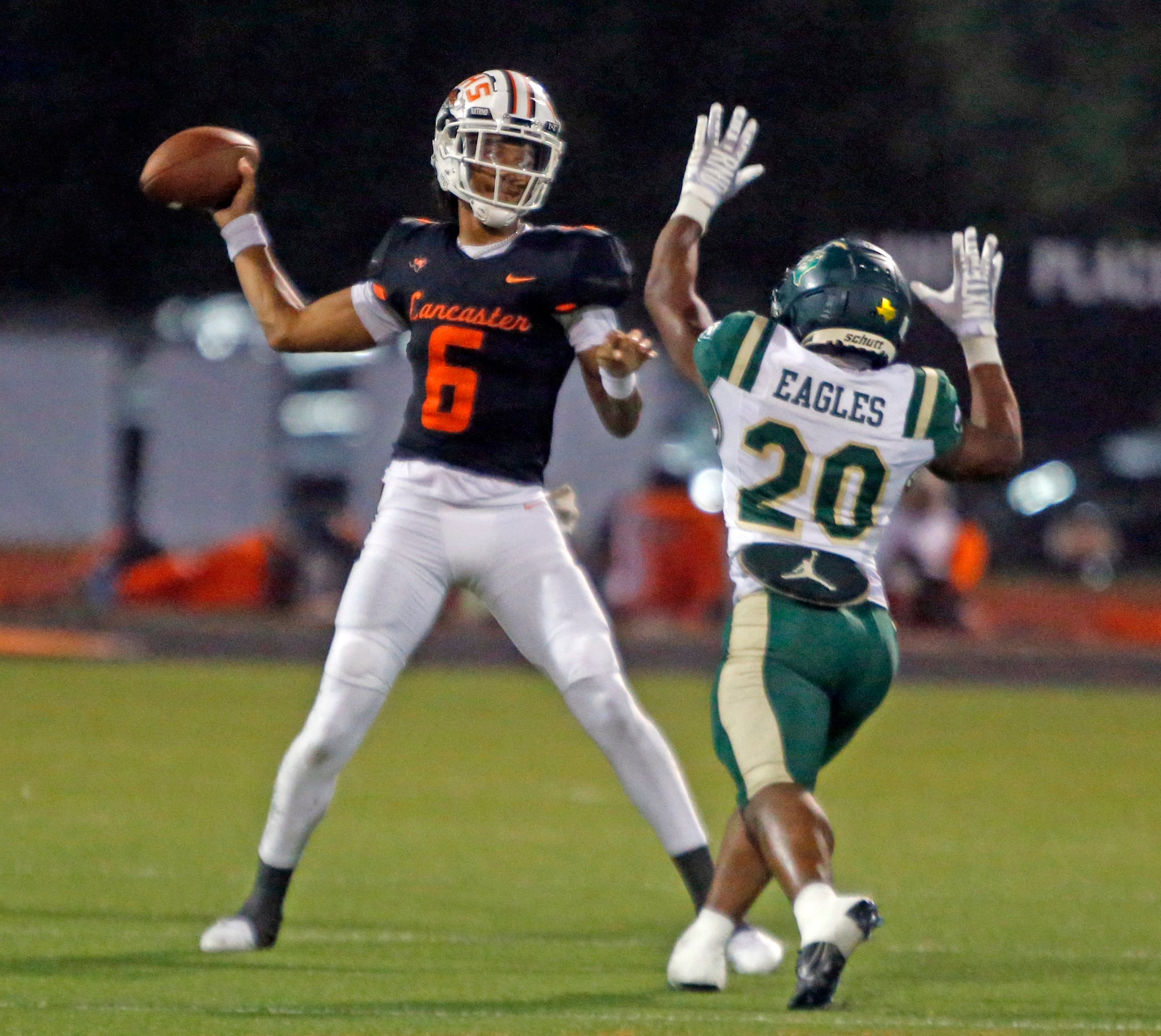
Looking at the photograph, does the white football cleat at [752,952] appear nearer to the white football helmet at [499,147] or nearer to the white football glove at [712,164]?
the white football glove at [712,164]

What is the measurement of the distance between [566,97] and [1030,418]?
23.2ft

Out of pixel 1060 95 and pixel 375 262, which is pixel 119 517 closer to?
pixel 1060 95

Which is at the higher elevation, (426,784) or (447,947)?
(447,947)

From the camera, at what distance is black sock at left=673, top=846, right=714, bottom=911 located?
216 inches

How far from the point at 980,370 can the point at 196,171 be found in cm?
217

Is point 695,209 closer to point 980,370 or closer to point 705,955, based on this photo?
point 980,370

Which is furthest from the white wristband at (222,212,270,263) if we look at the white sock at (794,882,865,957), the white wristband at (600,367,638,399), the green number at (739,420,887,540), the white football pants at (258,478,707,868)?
the white sock at (794,882,865,957)

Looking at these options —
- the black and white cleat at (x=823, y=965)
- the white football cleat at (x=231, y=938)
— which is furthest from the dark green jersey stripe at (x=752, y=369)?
the white football cleat at (x=231, y=938)

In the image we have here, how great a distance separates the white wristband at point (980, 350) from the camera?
5.08 m

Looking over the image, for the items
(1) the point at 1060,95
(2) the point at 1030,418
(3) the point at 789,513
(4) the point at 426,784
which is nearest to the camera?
(3) the point at 789,513

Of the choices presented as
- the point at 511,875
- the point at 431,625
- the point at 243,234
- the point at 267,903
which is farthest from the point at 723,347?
the point at 511,875

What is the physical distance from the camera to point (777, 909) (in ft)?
21.3

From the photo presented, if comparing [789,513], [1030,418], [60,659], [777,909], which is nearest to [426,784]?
[777,909]

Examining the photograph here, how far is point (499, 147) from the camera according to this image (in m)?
5.52
